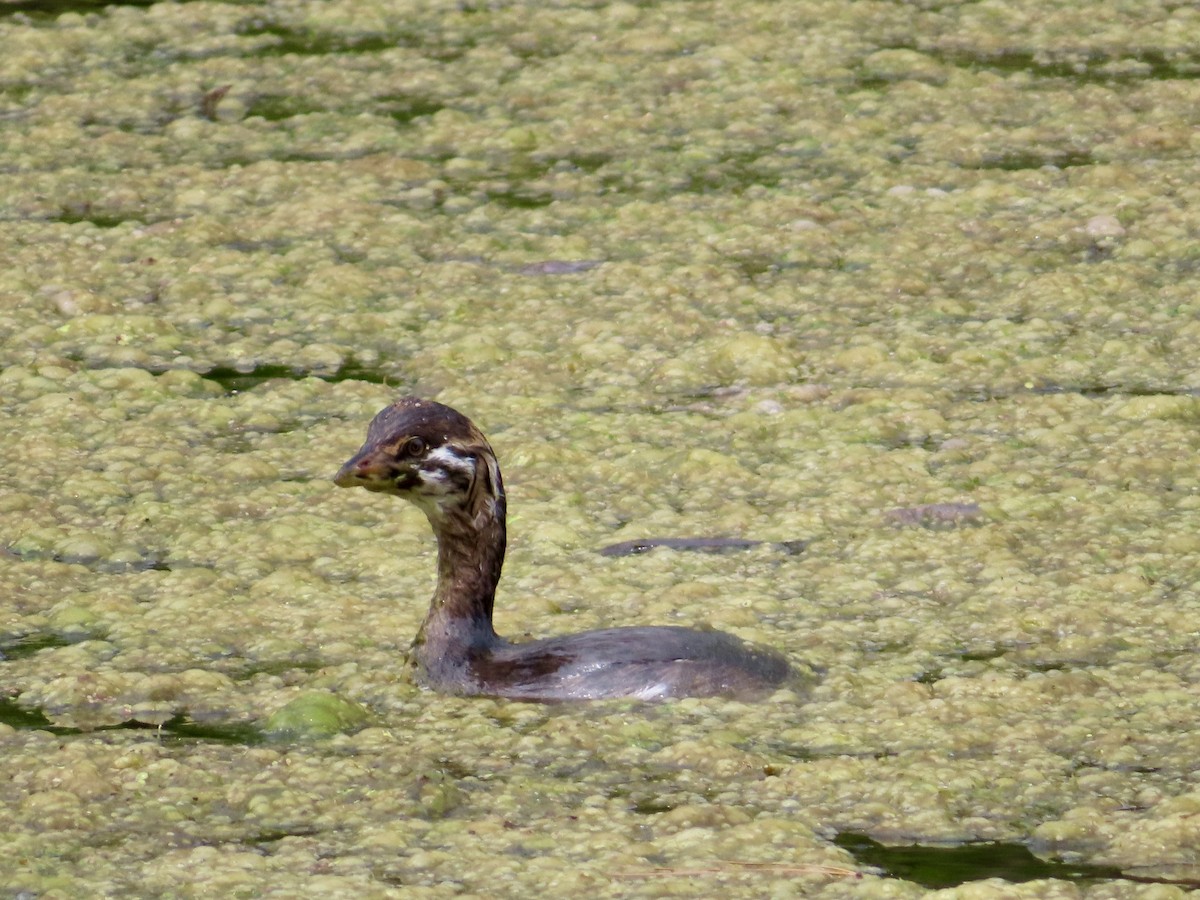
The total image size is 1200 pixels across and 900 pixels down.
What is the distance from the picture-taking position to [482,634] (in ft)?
15.4

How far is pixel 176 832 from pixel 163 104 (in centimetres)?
504

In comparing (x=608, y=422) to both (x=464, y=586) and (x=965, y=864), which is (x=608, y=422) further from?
(x=965, y=864)

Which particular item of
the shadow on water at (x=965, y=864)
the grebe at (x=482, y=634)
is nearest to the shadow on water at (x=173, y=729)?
the grebe at (x=482, y=634)

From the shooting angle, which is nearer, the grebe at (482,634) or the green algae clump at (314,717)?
the green algae clump at (314,717)

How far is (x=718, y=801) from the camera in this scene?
412 centimetres

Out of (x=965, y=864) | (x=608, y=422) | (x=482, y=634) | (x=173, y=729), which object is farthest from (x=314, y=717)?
(x=608, y=422)

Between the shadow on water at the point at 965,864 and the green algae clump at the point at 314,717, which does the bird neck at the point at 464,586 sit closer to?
the green algae clump at the point at 314,717

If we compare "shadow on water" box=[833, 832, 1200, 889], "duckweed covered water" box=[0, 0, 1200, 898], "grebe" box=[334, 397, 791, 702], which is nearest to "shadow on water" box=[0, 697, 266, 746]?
"duckweed covered water" box=[0, 0, 1200, 898]

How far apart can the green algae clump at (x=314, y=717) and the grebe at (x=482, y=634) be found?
250 mm

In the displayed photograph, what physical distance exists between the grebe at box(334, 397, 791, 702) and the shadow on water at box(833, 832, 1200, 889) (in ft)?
2.20

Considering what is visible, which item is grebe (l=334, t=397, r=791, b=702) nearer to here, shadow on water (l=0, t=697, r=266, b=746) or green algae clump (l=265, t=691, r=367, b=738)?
green algae clump (l=265, t=691, r=367, b=738)

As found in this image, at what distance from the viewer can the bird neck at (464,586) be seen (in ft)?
15.3

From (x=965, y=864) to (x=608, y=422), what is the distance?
2.39m

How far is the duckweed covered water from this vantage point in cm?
409
